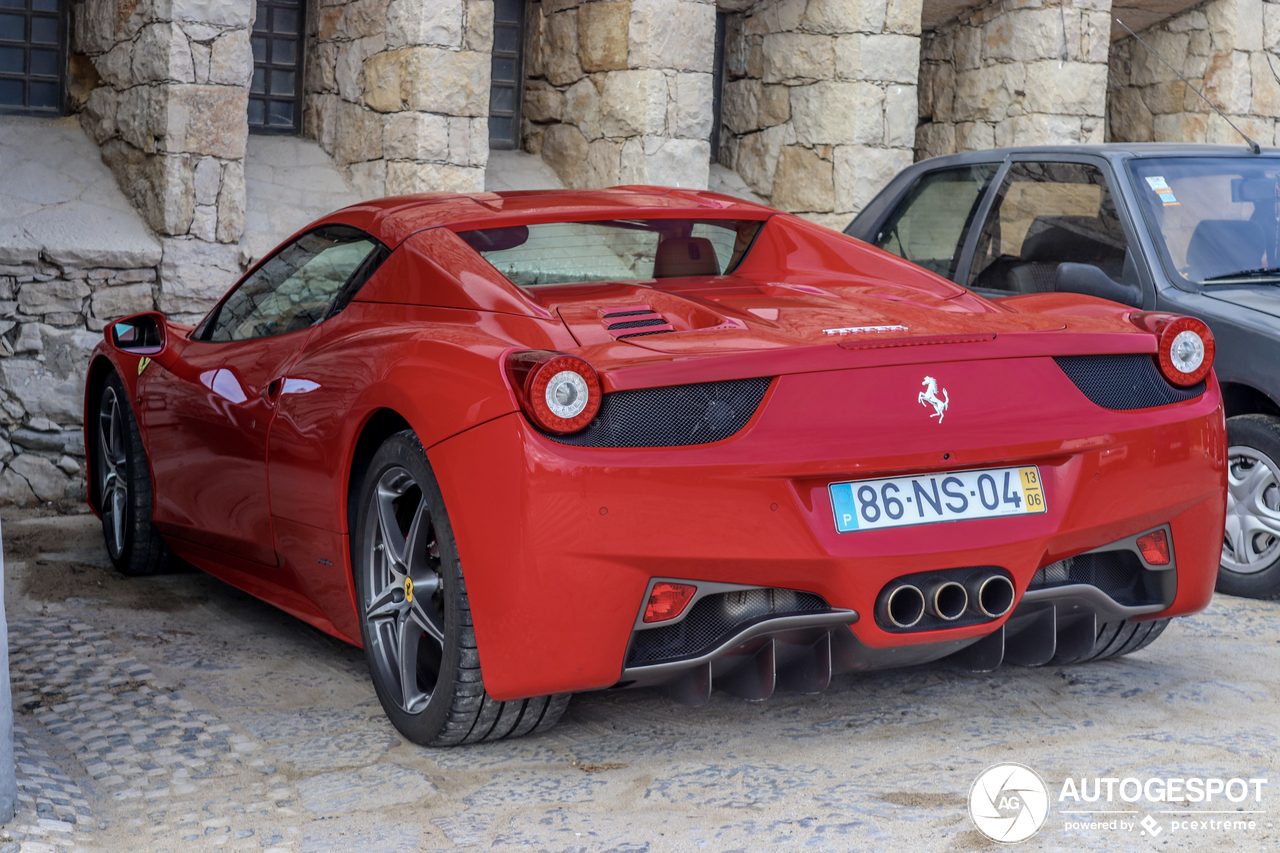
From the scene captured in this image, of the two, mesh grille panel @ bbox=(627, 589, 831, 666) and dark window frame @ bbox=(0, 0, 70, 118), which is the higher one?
dark window frame @ bbox=(0, 0, 70, 118)

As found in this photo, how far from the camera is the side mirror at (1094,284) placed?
4.92 metres

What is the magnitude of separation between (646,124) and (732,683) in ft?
22.1

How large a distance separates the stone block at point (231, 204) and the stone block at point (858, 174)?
441cm

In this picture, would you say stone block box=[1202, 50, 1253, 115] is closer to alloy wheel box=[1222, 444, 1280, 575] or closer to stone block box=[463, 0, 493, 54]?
stone block box=[463, 0, 493, 54]

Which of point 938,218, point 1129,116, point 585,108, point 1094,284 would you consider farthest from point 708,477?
point 1129,116

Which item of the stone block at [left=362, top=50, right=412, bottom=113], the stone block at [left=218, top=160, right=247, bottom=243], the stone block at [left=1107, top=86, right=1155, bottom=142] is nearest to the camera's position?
the stone block at [left=218, top=160, right=247, bottom=243]

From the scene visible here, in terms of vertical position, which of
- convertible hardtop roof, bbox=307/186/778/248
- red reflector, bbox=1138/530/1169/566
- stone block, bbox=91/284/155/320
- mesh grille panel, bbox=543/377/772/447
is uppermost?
convertible hardtop roof, bbox=307/186/778/248

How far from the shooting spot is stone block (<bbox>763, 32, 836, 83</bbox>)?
33.1 ft

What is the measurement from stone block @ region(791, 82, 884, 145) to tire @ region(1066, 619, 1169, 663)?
6763mm

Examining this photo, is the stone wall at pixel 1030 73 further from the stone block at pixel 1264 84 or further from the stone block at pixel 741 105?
the stone block at pixel 741 105

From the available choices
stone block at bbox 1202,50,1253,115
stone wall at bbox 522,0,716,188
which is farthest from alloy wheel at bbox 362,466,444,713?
stone block at bbox 1202,50,1253,115

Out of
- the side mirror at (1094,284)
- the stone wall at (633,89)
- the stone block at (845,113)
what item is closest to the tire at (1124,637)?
the side mirror at (1094,284)

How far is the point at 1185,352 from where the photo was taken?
3193 mm

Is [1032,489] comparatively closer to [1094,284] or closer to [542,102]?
[1094,284]
